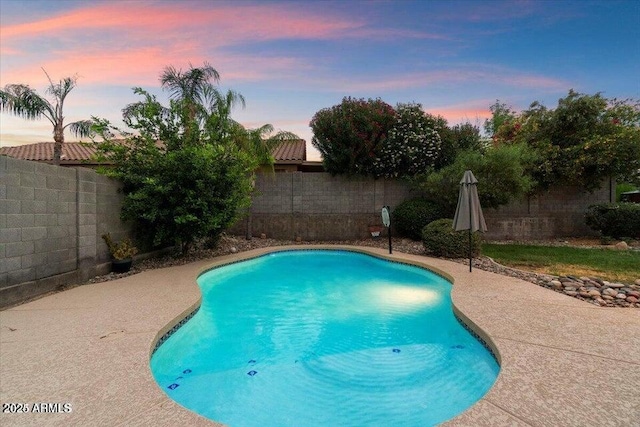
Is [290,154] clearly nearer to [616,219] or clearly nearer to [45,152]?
[616,219]

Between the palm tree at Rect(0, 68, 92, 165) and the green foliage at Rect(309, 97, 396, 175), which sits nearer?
the green foliage at Rect(309, 97, 396, 175)

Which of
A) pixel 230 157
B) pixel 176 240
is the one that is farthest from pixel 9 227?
pixel 230 157

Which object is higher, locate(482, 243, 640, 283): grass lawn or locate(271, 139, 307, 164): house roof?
locate(271, 139, 307, 164): house roof

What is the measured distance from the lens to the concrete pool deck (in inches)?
85.4

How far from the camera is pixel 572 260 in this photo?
314 inches

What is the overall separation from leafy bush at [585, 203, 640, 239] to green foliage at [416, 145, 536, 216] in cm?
337

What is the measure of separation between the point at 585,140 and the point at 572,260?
19.5 feet

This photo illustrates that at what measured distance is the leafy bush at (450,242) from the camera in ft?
27.1

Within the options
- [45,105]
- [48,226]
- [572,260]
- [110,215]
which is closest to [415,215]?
[572,260]

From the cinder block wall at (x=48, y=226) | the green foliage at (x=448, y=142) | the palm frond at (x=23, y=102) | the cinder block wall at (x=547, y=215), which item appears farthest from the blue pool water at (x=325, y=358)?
the palm frond at (x=23, y=102)

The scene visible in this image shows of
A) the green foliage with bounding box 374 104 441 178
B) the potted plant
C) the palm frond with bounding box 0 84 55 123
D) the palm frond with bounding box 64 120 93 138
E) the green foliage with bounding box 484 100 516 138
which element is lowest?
the potted plant

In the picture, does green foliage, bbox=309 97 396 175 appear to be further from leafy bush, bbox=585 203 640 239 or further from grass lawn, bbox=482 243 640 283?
leafy bush, bbox=585 203 640 239

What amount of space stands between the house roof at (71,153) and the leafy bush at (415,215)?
17.8ft

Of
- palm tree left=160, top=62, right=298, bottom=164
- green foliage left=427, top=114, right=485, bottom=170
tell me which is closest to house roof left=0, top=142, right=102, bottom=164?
palm tree left=160, top=62, right=298, bottom=164
